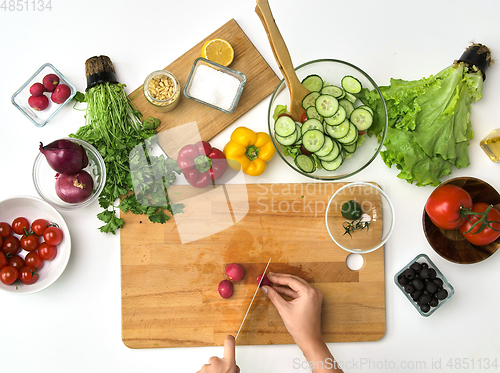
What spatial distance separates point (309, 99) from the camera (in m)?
1.29

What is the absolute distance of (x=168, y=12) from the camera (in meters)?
1.48

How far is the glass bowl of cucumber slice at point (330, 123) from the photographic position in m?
1.22

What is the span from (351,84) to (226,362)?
117 cm

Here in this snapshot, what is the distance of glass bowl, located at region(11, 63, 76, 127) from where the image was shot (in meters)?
1.42

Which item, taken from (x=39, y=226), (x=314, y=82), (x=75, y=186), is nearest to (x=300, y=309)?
(x=314, y=82)

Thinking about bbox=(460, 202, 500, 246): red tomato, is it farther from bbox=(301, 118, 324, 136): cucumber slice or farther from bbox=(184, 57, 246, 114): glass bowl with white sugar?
bbox=(184, 57, 246, 114): glass bowl with white sugar

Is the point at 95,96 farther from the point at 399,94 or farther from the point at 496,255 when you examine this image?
the point at 496,255

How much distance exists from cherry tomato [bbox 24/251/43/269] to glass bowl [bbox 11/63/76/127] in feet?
1.78

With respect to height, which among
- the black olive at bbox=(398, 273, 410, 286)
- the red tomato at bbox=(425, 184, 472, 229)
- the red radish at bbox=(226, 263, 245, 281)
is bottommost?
the black olive at bbox=(398, 273, 410, 286)

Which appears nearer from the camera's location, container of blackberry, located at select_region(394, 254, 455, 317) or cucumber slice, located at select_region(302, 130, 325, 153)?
cucumber slice, located at select_region(302, 130, 325, 153)

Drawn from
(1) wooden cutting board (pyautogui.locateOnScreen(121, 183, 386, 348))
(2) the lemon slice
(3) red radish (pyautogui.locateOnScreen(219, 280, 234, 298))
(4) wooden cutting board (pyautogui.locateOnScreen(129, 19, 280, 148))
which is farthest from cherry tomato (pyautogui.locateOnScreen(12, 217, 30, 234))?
(2) the lemon slice

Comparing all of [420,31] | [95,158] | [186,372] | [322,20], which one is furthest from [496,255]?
[95,158]

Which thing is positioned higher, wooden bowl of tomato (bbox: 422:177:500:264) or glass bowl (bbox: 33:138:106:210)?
glass bowl (bbox: 33:138:106:210)

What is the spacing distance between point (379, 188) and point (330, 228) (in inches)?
10.3
